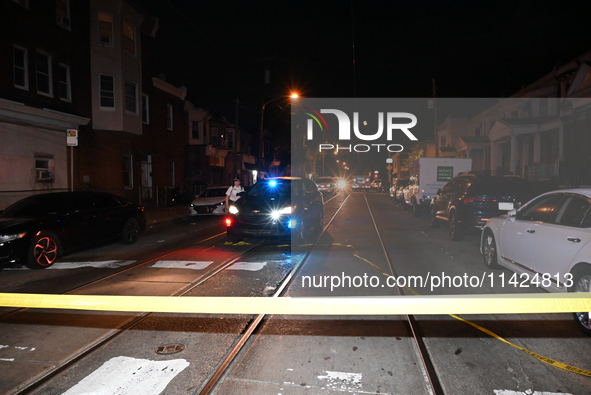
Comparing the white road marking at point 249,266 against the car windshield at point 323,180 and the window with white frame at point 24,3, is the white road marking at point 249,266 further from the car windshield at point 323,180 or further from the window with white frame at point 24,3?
the car windshield at point 323,180

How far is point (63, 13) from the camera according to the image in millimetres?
18641

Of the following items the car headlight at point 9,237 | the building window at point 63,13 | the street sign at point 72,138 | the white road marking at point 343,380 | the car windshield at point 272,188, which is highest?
the building window at point 63,13

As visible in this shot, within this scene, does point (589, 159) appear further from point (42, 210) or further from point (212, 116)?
point (212, 116)

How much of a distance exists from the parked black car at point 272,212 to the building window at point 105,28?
1420cm

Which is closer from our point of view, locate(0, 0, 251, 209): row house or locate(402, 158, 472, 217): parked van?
locate(0, 0, 251, 209): row house

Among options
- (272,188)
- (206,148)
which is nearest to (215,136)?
(206,148)

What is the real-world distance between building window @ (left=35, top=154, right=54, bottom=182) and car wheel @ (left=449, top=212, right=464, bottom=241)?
15.7 meters

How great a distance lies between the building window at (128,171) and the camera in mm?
22688

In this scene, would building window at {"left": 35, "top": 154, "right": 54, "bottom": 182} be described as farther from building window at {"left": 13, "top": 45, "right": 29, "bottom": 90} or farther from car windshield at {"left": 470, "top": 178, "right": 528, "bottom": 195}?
car windshield at {"left": 470, "top": 178, "right": 528, "bottom": 195}

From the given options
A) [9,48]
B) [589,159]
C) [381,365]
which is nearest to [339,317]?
[381,365]

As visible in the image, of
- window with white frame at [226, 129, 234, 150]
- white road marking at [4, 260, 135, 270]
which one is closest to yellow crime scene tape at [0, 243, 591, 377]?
white road marking at [4, 260, 135, 270]

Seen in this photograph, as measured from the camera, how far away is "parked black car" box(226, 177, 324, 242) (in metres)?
10.3

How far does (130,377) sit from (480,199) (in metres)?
9.35

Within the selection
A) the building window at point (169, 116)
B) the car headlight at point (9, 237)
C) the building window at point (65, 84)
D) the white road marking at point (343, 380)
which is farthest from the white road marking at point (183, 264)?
the building window at point (169, 116)
